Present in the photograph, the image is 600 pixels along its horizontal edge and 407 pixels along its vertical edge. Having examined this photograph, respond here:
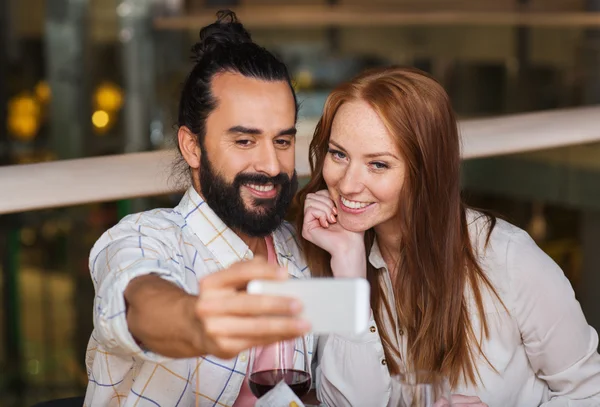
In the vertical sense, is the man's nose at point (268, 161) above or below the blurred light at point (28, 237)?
above

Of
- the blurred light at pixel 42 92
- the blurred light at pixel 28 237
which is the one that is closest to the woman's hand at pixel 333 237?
the blurred light at pixel 28 237

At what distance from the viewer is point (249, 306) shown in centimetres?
104

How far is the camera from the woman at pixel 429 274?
1.91 meters

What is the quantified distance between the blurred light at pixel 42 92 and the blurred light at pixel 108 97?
13.4 inches

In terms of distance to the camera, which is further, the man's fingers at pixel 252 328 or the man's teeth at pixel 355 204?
the man's teeth at pixel 355 204

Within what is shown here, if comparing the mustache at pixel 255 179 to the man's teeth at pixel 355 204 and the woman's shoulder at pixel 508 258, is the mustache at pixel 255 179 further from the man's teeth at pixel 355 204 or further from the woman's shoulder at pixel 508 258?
the woman's shoulder at pixel 508 258

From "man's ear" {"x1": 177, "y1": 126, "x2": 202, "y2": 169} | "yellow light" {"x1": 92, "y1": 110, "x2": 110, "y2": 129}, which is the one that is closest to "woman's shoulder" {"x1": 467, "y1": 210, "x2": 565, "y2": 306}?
"man's ear" {"x1": 177, "y1": 126, "x2": 202, "y2": 169}

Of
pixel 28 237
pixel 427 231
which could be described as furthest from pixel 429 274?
pixel 28 237

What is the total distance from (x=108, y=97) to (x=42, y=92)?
469 millimetres

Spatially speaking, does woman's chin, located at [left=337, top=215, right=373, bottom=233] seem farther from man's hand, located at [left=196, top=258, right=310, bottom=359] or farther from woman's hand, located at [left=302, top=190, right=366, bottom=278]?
man's hand, located at [left=196, top=258, right=310, bottom=359]

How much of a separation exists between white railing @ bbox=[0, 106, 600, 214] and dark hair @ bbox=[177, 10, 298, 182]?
0.76 ft

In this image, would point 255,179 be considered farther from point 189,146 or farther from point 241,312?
point 241,312

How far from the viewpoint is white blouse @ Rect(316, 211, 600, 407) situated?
1.93 meters

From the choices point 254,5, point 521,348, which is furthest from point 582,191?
point 254,5
